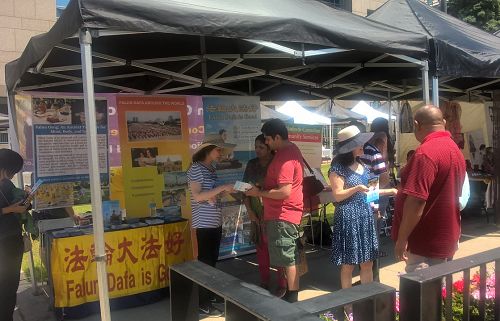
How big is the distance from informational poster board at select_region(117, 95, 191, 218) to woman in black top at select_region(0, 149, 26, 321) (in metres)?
1.65

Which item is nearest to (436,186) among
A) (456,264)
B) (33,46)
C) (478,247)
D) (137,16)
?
(456,264)

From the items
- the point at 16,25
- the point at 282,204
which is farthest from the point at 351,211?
the point at 16,25

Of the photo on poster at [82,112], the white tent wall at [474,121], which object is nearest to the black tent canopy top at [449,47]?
the photo on poster at [82,112]

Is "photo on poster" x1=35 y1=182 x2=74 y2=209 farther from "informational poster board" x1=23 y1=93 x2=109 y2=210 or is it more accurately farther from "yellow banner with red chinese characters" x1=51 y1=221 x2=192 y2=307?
"yellow banner with red chinese characters" x1=51 y1=221 x2=192 y2=307

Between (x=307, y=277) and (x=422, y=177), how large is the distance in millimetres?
3163

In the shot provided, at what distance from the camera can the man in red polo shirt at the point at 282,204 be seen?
3.97m

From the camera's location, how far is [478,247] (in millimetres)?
6652

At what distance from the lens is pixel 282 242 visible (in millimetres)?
4008

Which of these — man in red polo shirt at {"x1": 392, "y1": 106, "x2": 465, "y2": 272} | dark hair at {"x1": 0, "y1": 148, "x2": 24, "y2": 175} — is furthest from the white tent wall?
dark hair at {"x1": 0, "y1": 148, "x2": 24, "y2": 175}

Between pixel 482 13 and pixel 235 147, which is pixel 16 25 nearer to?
pixel 235 147

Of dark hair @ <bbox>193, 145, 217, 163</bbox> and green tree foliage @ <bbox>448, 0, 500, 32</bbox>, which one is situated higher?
green tree foliage @ <bbox>448, 0, 500, 32</bbox>

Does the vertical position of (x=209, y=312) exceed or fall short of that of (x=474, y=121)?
it falls short

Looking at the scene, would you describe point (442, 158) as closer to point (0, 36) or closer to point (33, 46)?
point (33, 46)

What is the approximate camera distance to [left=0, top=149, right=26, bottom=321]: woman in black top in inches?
148
